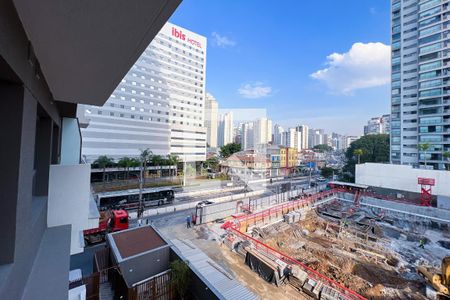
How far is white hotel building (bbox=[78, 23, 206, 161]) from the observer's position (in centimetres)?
2973

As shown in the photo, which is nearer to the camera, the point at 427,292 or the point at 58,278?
the point at 58,278

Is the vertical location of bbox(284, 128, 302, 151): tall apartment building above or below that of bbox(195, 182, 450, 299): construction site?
above

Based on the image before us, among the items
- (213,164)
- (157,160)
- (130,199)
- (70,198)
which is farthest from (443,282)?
(213,164)

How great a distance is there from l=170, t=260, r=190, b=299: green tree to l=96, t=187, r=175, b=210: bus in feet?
42.4

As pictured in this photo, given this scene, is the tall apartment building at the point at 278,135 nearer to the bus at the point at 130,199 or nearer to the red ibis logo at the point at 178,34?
the red ibis logo at the point at 178,34

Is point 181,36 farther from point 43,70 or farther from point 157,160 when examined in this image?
point 43,70

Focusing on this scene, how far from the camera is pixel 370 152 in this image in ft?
122

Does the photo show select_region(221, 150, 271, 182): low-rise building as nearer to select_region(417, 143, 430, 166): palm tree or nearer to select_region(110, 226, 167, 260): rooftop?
select_region(417, 143, 430, 166): palm tree

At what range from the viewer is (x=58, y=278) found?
7.11ft

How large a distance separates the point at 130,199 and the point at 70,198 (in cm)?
1697

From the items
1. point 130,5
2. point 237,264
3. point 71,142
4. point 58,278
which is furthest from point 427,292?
point 71,142

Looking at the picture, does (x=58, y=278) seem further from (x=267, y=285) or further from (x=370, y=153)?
(x=370, y=153)

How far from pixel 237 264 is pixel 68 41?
1029cm

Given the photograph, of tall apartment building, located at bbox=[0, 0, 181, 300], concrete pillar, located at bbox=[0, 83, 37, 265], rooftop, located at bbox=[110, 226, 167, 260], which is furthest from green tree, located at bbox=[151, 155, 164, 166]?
concrete pillar, located at bbox=[0, 83, 37, 265]
